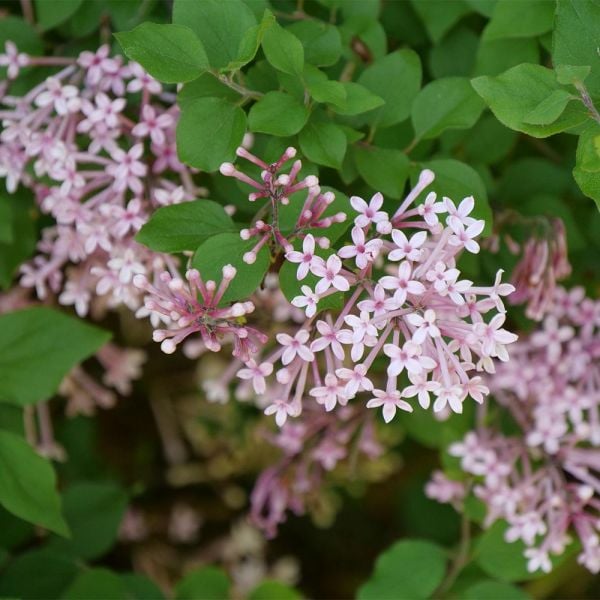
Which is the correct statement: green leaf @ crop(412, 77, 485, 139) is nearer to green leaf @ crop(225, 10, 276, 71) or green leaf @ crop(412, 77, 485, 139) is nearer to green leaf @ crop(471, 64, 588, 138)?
green leaf @ crop(471, 64, 588, 138)

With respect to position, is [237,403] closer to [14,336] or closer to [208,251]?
[14,336]

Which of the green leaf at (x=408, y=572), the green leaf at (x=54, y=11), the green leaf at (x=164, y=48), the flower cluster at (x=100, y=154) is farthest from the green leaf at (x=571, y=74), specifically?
the green leaf at (x=408, y=572)

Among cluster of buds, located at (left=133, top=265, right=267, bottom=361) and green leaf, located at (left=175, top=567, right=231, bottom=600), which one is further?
green leaf, located at (left=175, top=567, right=231, bottom=600)

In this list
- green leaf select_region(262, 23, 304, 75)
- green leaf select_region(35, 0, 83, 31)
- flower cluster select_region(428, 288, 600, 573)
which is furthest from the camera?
flower cluster select_region(428, 288, 600, 573)

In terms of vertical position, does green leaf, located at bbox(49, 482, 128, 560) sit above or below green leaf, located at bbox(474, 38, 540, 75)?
below

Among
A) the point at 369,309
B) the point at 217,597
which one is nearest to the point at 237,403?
the point at 217,597

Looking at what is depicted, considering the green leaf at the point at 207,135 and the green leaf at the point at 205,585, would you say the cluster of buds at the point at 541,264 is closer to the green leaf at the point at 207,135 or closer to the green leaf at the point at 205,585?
the green leaf at the point at 207,135

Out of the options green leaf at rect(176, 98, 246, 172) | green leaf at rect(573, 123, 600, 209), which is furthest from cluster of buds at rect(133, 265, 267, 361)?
green leaf at rect(573, 123, 600, 209)
